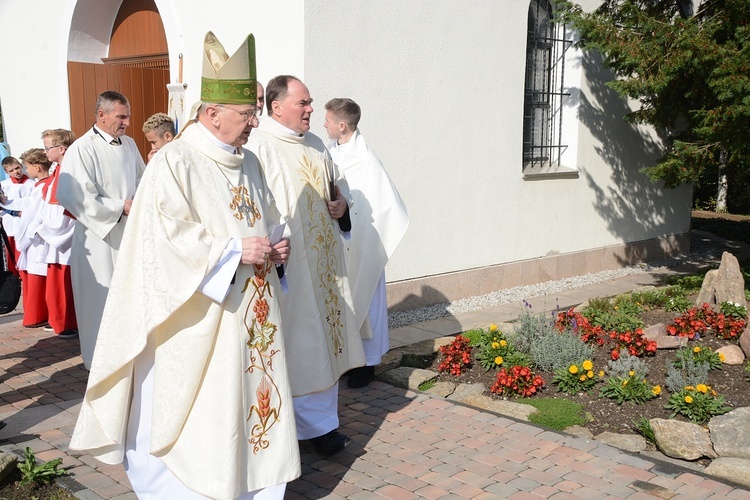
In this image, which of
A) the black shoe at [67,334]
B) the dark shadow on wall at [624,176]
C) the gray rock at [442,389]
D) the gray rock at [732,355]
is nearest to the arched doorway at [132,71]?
the black shoe at [67,334]

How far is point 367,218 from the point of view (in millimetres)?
6113

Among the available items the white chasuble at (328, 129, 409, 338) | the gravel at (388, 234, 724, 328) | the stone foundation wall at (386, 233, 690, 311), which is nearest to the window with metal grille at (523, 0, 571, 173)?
the stone foundation wall at (386, 233, 690, 311)

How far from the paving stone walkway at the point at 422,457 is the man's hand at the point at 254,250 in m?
1.39

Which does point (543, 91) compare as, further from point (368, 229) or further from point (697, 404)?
point (697, 404)

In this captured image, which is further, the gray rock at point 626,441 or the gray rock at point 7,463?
the gray rock at point 626,441

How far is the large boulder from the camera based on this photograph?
24.5 feet

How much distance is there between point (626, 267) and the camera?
11.6 m

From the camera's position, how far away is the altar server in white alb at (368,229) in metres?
6.05

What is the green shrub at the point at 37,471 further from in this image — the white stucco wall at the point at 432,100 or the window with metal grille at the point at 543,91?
the window with metal grille at the point at 543,91

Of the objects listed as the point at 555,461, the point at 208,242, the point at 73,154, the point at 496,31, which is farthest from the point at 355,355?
the point at 496,31

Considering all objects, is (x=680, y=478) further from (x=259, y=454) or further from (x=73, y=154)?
(x=73, y=154)

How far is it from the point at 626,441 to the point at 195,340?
9.07 feet

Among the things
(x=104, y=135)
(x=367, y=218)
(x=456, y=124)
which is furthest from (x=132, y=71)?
(x=367, y=218)

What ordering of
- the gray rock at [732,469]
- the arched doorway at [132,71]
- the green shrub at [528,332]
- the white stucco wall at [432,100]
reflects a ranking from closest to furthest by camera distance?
the gray rock at [732,469] → the green shrub at [528,332] → the white stucco wall at [432,100] → the arched doorway at [132,71]
